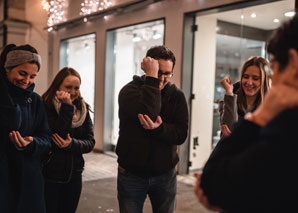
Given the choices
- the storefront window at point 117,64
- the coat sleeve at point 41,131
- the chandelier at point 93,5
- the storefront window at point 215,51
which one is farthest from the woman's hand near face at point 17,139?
the chandelier at point 93,5

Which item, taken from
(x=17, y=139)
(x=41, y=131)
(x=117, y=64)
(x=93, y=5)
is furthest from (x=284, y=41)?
(x=93, y=5)

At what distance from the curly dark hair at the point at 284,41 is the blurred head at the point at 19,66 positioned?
1613 mm

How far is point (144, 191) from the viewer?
78.6 inches

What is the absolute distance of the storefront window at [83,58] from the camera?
8.20 m

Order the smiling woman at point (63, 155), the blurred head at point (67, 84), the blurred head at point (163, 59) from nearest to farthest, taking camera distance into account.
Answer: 1. the blurred head at point (163, 59)
2. the smiling woman at point (63, 155)
3. the blurred head at point (67, 84)

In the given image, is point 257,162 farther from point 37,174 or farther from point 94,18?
point 94,18

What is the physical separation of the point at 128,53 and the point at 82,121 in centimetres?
478

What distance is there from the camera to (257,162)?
80cm

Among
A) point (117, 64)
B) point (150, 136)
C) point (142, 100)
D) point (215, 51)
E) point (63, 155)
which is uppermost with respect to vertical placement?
point (215, 51)

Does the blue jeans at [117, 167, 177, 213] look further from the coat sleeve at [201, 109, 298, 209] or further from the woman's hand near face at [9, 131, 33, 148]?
the coat sleeve at [201, 109, 298, 209]

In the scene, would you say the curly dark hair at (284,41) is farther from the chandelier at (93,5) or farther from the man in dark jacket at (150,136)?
the chandelier at (93,5)

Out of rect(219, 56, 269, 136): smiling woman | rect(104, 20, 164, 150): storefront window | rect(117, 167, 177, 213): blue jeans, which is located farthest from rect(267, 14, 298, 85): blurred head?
rect(104, 20, 164, 150): storefront window

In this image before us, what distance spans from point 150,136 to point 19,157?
82cm

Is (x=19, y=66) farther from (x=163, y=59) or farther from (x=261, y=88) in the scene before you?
(x=261, y=88)
